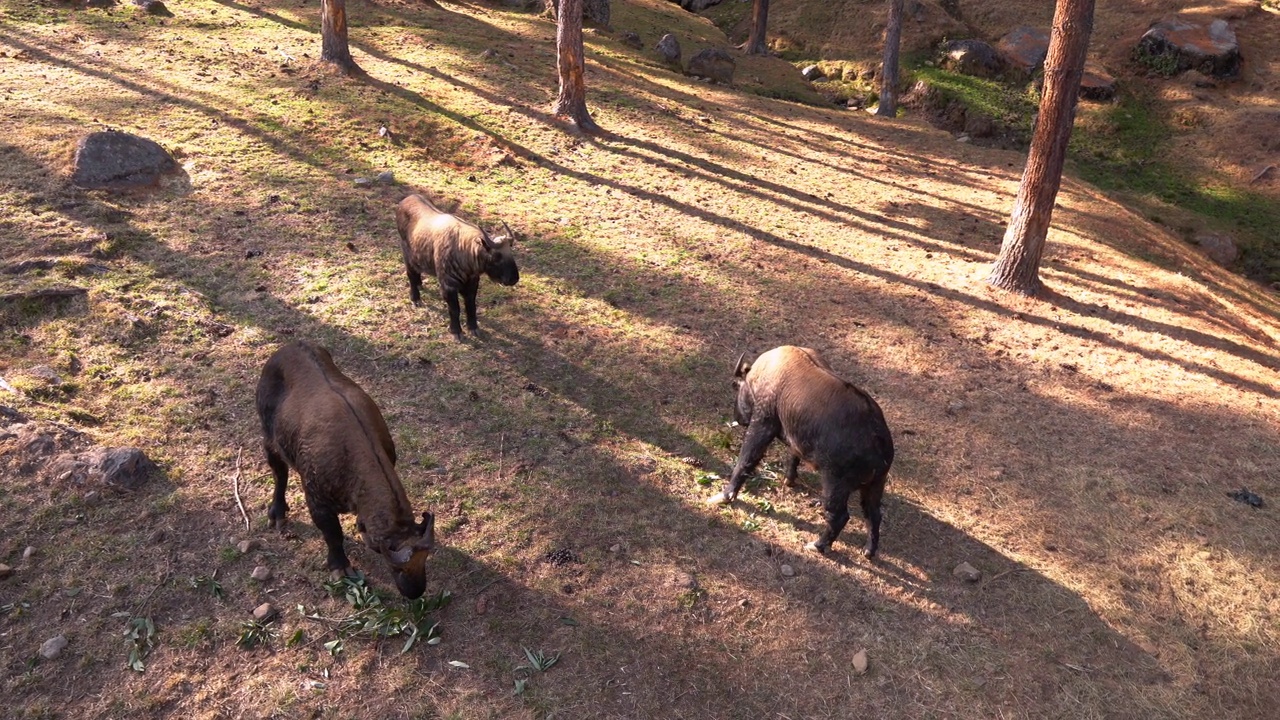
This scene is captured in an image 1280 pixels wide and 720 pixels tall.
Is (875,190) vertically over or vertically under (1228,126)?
under

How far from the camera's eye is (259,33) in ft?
64.7

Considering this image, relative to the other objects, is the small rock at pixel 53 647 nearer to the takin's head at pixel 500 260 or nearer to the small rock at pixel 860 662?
the takin's head at pixel 500 260

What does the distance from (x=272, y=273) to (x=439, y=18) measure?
54.4 ft

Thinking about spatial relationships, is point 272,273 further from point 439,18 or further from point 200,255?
point 439,18

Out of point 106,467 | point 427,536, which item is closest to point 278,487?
point 106,467

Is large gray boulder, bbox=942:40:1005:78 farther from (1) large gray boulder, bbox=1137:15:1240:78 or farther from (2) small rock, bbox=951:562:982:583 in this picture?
(2) small rock, bbox=951:562:982:583

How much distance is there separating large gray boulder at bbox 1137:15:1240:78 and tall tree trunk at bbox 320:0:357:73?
1177 inches

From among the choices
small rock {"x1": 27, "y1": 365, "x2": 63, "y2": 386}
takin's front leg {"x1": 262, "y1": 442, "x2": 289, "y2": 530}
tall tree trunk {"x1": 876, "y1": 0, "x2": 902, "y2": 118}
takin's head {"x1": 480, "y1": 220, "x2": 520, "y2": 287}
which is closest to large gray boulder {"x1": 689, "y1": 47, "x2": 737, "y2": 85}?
tall tree trunk {"x1": 876, "y1": 0, "x2": 902, "y2": 118}

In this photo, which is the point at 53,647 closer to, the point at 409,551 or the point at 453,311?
the point at 409,551

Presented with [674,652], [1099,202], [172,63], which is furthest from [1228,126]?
[172,63]

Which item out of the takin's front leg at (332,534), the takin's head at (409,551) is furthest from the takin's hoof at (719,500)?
the takin's front leg at (332,534)

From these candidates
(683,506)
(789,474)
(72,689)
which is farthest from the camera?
(789,474)

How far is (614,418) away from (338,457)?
3766 mm

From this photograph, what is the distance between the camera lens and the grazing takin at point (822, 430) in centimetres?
684
